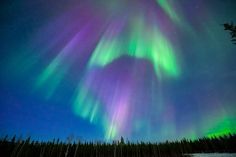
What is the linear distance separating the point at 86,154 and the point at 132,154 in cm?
2924

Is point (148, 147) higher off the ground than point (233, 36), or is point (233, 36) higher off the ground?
point (233, 36)

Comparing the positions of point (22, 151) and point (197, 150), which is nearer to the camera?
point (22, 151)

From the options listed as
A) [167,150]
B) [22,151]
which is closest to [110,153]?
[167,150]

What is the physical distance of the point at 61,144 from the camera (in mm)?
88812

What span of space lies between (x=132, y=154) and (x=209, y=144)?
53.5 metres

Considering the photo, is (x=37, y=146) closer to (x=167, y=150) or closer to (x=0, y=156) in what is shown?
(x=0, y=156)

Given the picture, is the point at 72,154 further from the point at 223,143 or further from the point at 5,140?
the point at 223,143

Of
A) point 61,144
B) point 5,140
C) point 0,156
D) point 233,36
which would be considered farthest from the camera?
point 61,144

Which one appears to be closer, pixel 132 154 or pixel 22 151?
pixel 22 151

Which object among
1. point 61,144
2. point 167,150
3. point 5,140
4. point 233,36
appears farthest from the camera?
point 167,150

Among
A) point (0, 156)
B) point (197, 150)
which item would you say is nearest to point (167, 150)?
point (197, 150)

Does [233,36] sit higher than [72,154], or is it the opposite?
[233,36]

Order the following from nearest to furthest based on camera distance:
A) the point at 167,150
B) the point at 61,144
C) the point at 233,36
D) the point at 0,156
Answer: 1. the point at 233,36
2. the point at 0,156
3. the point at 61,144
4. the point at 167,150

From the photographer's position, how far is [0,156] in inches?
2452
